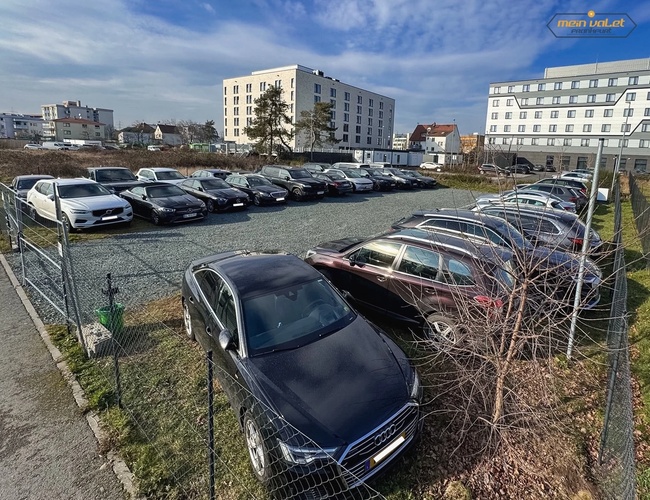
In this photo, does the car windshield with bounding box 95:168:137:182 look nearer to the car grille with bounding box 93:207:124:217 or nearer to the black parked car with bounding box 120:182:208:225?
the black parked car with bounding box 120:182:208:225

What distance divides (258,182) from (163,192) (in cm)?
570

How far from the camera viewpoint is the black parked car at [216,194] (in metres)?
15.1

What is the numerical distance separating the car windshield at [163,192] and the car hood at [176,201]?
0.28m

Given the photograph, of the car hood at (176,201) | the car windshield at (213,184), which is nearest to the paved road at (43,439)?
the car hood at (176,201)

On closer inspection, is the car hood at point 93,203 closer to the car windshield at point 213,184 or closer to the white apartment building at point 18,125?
the car windshield at point 213,184

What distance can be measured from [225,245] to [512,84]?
73284 mm

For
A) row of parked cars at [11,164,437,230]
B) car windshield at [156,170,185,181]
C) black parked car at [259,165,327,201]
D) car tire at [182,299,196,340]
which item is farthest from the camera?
black parked car at [259,165,327,201]

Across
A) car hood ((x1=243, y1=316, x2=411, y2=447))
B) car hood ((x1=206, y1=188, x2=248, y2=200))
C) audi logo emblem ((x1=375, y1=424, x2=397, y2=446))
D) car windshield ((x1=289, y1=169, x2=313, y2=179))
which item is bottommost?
audi logo emblem ((x1=375, y1=424, x2=397, y2=446))

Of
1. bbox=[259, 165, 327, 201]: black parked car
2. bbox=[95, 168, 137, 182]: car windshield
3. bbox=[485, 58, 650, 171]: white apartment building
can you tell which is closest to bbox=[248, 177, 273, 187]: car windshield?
bbox=[259, 165, 327, 201]: black parked car

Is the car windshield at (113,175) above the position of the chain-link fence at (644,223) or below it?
above

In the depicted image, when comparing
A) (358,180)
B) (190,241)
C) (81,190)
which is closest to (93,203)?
(81,190)

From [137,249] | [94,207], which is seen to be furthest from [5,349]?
[94,207]

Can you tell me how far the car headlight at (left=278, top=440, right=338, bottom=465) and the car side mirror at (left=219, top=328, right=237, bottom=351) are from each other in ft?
3.43

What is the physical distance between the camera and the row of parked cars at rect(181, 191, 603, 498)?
2.81 m
